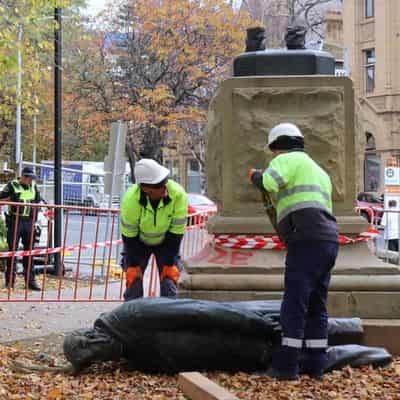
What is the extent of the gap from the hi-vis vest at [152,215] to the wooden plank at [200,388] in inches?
59.5

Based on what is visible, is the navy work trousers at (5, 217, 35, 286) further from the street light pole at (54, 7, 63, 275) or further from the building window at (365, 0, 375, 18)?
the building window at (365, 0, 375, 18)

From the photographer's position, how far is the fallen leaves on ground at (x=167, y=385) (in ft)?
17.6

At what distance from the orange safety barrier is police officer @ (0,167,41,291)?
0.02m

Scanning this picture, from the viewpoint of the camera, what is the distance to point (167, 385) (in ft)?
18.7

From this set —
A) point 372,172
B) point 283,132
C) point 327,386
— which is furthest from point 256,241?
point 372,172

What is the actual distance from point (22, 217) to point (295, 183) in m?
6.73

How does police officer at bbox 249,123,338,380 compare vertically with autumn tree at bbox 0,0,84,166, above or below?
below

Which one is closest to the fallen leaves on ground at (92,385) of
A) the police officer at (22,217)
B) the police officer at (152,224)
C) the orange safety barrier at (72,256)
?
the police officer at (152,224)

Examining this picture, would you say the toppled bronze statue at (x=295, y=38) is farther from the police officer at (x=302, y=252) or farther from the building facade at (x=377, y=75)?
the building facade at (x=377, y=75)

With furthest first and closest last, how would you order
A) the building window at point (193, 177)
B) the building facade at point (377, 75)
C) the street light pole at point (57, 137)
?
the building window at point (193, 177), the building facade at point (377, 75), the street light pole at point (57, 137)

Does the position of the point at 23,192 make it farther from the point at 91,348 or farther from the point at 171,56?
the point at 171,56

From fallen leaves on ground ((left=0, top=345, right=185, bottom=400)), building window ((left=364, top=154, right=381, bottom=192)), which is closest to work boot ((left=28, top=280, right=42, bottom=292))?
fallen leaves on ground ((left=0, top=345, right=185, bottom=400))

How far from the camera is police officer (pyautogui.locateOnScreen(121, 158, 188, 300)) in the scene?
6559 mm

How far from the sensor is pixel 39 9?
47.1 feet
